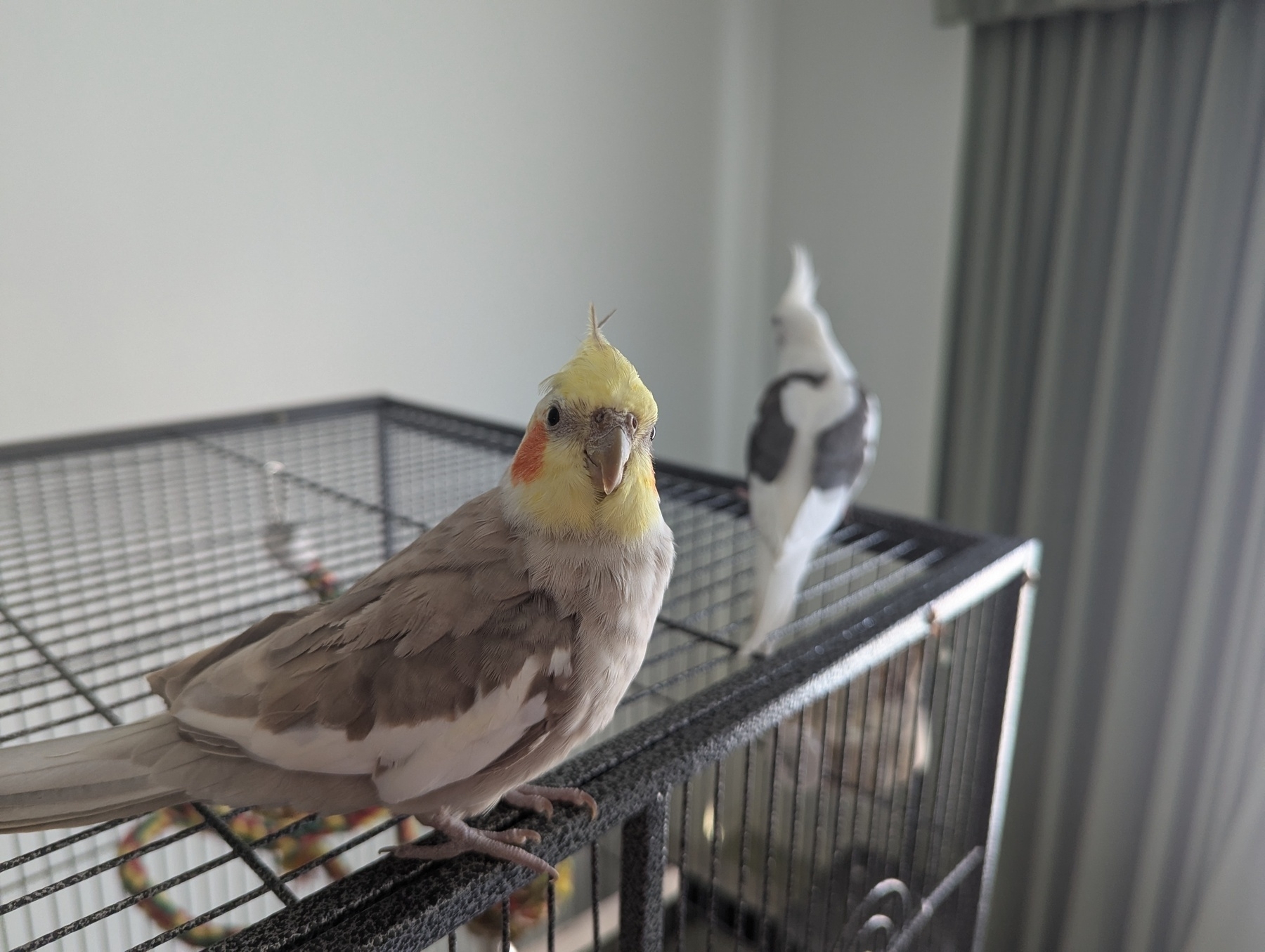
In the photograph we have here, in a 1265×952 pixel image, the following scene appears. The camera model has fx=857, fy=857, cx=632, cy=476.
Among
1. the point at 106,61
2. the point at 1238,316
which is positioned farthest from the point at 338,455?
the point at 1238,316

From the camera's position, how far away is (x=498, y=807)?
0.61m

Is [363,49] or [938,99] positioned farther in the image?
[938,99]

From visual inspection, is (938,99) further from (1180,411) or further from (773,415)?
(773,415)

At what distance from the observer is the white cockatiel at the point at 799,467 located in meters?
1.23

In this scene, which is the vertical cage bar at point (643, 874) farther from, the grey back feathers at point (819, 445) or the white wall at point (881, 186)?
the white wall at point (881, 186)

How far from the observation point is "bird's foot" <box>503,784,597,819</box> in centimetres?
57

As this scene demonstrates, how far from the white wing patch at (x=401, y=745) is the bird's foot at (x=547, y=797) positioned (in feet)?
0.17

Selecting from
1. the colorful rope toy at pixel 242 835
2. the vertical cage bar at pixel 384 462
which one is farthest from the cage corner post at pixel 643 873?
the vertical cage bar at pixel 384 462

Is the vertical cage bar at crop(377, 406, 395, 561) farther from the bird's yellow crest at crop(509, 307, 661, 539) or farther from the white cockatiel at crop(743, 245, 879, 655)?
the bird's yellow crest at crop(509, 307, 661, 539)

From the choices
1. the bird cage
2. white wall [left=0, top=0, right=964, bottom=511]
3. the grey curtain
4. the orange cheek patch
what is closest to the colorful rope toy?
the bird cage

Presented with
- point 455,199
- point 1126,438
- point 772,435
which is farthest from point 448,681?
point 1126,438

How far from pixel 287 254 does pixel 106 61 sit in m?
0.39

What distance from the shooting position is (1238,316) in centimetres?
163

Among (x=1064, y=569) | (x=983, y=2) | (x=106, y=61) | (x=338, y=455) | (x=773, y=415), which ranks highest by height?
(x=983, y=2)
